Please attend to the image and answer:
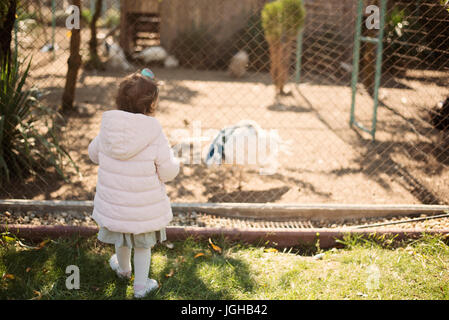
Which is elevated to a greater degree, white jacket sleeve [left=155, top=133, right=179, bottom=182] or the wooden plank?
white jacket sleeve [left=155, top=133, right=179, bottom=182]

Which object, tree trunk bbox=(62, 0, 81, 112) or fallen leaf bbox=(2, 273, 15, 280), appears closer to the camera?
fallen leaf bbox=(2, 273, 15, 280)

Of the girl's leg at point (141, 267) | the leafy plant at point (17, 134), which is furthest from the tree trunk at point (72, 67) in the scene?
the girl's leg at point (141, 267)

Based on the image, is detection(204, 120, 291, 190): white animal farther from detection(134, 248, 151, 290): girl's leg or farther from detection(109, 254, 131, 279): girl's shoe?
detection(134, 248, 151, 290): girl's leg

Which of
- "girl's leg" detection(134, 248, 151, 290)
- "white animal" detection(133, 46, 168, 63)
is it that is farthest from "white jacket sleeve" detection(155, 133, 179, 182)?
"white animal" detection(133, 46, 168, 63)

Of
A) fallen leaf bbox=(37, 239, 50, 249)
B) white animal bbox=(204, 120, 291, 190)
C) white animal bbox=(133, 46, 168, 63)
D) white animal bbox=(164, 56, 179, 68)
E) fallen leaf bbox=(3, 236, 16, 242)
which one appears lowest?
A: fallen leaf bbox=(37, 239, 50, 249)

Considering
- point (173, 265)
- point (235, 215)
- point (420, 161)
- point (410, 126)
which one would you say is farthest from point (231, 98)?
point (173, 265)

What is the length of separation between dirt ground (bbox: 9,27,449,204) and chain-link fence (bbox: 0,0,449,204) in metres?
0.02

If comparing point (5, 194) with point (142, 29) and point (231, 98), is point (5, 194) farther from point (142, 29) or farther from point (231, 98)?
point (142, 29)

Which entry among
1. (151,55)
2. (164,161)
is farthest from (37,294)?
(151,55)

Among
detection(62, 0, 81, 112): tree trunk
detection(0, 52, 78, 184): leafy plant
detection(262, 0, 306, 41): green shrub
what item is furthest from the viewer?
detection(262, 0, 306, 41): green shrub

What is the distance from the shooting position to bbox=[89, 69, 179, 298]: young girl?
7.87 feet

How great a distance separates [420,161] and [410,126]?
1.23m

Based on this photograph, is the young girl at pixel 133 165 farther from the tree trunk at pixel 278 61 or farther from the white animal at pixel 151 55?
the white animal at pixel 151 55
